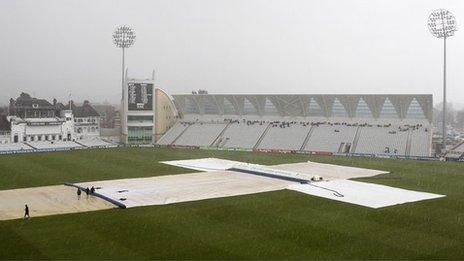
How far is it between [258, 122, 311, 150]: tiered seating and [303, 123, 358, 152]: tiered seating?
5.23ft

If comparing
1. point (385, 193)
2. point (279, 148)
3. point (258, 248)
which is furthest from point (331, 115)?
point (258, 248)

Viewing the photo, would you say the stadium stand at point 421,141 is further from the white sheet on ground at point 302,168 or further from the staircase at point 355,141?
the white sheet on ground at point 302,168

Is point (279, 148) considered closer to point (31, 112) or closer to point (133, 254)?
point (31, 112)

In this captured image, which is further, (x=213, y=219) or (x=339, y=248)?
(x=213, y=219)

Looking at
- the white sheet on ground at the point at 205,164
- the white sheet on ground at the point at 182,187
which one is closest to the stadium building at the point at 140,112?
the white sheet on ground at the point at 205,164

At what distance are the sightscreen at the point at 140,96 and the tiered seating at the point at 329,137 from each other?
27.9m

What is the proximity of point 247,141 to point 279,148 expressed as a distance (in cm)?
649

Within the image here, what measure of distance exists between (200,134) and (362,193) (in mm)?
50207

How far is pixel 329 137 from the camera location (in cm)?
7062

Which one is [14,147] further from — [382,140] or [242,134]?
[382,140]

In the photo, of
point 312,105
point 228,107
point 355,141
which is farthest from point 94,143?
point 355,141

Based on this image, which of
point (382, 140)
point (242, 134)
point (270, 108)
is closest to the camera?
point (382, 140)

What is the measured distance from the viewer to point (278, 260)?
1805 cm

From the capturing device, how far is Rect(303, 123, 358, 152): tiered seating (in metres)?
68.1
